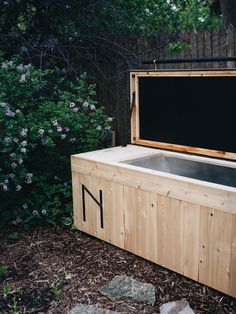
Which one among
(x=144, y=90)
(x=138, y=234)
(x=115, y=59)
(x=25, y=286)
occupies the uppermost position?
(x=115, y=59)

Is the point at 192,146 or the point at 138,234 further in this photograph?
the point at 192,146

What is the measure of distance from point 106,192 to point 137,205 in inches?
13.3

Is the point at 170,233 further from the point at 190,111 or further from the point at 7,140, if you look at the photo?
the point at 7,140

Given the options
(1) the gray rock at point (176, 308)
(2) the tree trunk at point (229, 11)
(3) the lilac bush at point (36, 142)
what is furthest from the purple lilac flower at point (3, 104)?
(2) the tree trunk at point (229, 11)

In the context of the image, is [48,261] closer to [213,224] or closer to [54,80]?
[213,224]

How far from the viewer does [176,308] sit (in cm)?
241

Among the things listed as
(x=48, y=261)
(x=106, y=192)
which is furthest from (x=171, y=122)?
(x=48, y=261)

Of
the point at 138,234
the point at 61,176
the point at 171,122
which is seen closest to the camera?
the point at 138,234

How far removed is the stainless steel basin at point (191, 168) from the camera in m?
3.05

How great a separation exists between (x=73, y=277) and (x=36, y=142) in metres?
1.51

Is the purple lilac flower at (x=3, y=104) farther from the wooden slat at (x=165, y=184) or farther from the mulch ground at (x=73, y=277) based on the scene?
the mulch ground at (x=73, y=277)

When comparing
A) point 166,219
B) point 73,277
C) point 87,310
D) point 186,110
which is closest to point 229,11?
point 186,110

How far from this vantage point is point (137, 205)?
2.90 meters

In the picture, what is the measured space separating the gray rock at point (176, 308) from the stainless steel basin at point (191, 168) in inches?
40.4
